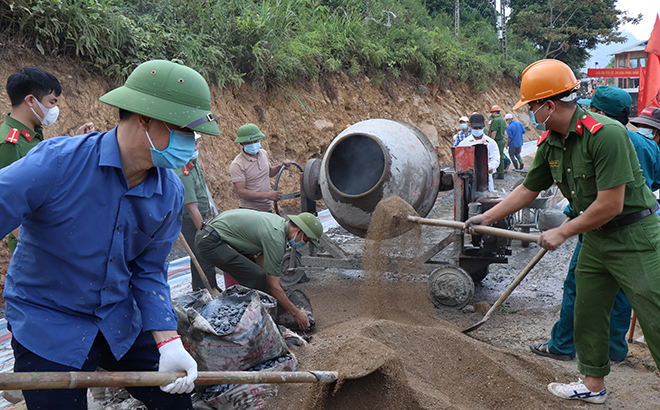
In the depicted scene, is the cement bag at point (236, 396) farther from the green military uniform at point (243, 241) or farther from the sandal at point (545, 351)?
the sandal at point (545, 351)

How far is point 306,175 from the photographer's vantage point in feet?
16.4

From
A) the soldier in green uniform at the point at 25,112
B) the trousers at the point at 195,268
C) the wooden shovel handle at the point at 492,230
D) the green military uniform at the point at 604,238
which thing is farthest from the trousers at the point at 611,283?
the soldier in green uniform at the point at 25,112

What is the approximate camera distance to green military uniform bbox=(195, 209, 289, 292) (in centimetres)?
371

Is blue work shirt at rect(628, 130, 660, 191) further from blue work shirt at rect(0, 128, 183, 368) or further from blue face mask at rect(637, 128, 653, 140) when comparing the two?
blue work shirt at rect(0, 128, 183, 368)

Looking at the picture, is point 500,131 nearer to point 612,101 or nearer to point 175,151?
point 612,101

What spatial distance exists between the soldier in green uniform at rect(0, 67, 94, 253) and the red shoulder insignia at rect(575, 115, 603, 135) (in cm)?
315

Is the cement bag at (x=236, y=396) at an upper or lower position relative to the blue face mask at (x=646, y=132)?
lower

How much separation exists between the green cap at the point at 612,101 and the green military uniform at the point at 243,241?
2.46 m

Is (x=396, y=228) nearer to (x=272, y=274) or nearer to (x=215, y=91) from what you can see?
(x=272, y=274)

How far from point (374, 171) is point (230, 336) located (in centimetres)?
245

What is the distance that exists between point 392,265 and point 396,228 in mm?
381

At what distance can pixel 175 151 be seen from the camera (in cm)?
163

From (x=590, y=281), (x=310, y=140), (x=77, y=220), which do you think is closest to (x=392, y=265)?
(x=590, y=281)

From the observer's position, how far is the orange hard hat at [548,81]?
2.55 m
